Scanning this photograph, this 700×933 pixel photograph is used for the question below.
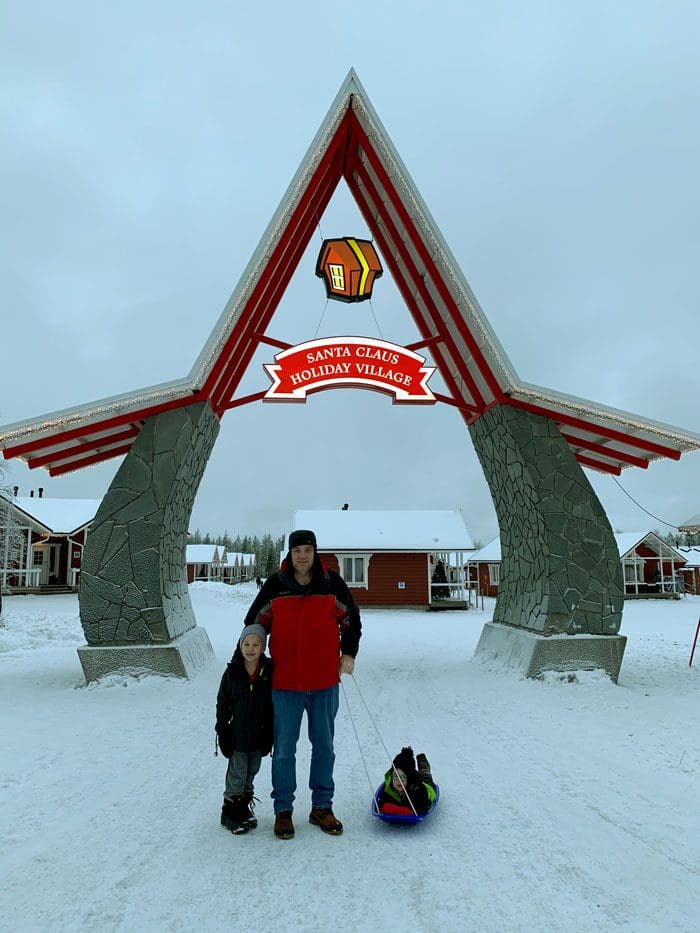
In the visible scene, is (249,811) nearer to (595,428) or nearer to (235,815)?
(235,815)

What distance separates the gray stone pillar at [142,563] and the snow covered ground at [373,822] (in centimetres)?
46

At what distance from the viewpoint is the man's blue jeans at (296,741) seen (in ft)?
12.5

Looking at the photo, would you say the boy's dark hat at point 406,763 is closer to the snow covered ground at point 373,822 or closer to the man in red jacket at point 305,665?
the snow covered ground at point 373,822

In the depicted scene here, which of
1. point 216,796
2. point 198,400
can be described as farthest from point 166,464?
point 216,796

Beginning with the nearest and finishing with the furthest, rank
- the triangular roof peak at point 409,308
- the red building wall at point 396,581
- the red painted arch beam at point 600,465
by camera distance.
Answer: the triangular roof peak at point 409,308 < the red painted arch beam at point 600,465 < the red building wall at point 396,581

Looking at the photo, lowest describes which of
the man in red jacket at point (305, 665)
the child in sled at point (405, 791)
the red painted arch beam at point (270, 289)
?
the child in sled at point (405, 791)

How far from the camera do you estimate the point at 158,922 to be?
111 inches

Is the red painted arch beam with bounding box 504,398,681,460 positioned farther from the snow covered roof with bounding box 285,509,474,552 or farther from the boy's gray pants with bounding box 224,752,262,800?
the snow covered roof with bounding box 285,509,474,552

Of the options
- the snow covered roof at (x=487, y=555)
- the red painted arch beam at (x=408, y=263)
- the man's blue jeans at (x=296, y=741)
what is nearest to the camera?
the man's blue jeans at (x=296, y=741)

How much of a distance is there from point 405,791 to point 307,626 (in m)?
1.21

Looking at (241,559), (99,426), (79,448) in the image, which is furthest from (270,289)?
(241,559)

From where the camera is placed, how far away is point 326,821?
12.4 ft

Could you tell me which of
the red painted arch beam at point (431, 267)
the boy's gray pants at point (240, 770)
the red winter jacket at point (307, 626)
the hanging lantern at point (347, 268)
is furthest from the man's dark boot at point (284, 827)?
the hanging lantern at point (347, 268)

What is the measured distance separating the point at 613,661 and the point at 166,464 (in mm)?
7286
